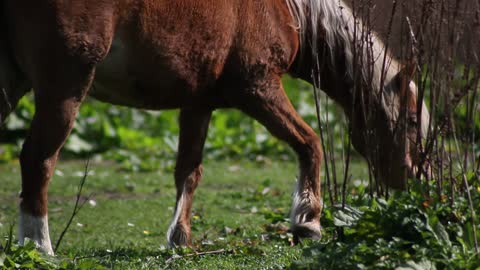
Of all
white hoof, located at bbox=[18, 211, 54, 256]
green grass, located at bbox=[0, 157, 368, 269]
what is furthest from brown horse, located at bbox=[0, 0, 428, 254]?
green grass, located at bbox=[0, 157, 368, 269]

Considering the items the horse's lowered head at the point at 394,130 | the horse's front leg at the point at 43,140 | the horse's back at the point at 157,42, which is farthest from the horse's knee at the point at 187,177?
the horse's front leg at the point at 43,140

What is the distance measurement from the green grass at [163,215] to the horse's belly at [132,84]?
0.95 metres

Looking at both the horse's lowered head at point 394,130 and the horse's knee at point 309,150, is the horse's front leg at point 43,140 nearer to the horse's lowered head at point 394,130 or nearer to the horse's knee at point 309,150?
the horse's lowered head at point 394,130

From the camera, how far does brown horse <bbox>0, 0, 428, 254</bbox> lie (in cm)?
529

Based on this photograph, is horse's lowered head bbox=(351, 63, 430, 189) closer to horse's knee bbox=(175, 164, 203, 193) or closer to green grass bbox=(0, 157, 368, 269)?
green grass bbox=(0, 157, 368, 269)

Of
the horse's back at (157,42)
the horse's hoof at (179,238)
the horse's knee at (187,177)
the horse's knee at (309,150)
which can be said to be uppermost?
the horse's back at (157,42)

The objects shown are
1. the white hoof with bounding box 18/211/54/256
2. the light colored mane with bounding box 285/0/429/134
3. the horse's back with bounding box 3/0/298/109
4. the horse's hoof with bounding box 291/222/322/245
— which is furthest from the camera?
the light colored mane with bounding box 285/0/429/134

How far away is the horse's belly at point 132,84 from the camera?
5.68 meters

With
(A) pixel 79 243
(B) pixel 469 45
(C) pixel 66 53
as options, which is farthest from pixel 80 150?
(B) pixel 469 45

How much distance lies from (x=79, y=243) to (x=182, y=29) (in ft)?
6.57

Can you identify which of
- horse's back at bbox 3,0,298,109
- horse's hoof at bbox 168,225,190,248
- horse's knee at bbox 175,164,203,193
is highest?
horse's back at bbox 3,0,298,109

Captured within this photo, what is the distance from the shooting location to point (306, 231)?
6387 millimetres

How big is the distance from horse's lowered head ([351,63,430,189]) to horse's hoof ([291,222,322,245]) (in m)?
0.62

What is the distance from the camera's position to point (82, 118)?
11766 millimetres
